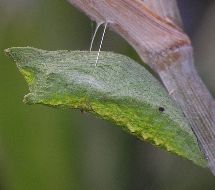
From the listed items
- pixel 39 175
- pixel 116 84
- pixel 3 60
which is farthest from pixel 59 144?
pixel 116 84

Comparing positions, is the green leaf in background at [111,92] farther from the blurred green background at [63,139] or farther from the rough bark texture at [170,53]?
the blurred green background at [63,139]

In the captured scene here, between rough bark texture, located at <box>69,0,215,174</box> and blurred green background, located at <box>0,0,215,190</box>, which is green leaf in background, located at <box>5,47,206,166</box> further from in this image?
blurred green background, located at <box>0,0,215,190</box>

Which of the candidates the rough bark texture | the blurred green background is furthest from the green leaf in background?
the blurred green background

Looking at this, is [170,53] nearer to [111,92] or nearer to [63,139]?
[111,92]

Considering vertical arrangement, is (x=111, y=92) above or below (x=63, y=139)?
above

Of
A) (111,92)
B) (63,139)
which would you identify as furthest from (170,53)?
(63,139)

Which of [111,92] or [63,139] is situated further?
[63,139]

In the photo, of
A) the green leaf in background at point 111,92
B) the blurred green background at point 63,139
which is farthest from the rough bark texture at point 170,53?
the blurred green background at point 63,139
